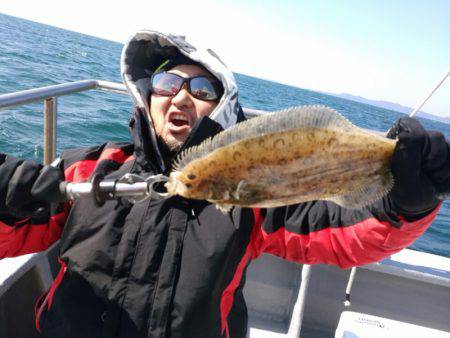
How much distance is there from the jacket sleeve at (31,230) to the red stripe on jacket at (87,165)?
236 mm

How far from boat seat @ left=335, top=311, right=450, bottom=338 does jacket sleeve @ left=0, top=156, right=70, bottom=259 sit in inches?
95.9

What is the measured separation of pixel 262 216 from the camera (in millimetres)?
2672

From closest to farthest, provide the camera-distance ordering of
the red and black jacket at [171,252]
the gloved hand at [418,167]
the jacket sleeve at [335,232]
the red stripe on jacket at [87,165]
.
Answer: the gloved hand at [418,167] → the jacket sleeve at [335,232] → the red and black jacket at [171,252] → the red stripe on jacket at [87,165]

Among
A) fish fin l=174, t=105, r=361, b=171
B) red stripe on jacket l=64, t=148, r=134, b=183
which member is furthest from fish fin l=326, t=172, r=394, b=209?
red stripe on jacket l=64, t=148, r=134, b=183

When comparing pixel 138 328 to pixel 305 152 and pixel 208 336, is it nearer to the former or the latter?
pixel 208 336

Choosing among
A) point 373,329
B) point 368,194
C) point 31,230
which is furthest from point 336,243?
point 31,230

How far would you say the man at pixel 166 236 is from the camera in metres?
2.25

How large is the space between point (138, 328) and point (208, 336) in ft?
1.43

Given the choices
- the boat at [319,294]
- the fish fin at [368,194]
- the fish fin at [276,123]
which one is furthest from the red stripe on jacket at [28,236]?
the fish fin at [368,194]

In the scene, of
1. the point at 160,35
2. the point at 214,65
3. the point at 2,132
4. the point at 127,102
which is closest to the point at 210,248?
the point at 214,65

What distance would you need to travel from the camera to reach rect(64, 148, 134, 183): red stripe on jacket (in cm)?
277

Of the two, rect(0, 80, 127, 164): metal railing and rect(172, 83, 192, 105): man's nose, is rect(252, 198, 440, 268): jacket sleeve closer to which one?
rect(172, 83, 192, 105): man's nose

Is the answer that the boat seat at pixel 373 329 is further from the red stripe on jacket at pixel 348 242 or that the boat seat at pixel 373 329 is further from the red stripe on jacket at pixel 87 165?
the red stripe on jacket at pixel 87 165

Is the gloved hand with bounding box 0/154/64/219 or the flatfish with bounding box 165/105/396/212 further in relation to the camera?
the gloved hand with bounding box 0/154/64/219
